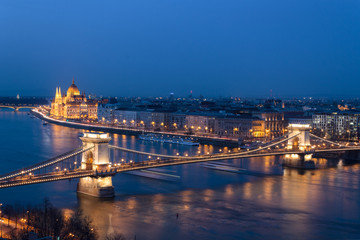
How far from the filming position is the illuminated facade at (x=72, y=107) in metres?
54.6

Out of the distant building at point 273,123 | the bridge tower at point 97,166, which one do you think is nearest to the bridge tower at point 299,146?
the bridge tower at point 97,166

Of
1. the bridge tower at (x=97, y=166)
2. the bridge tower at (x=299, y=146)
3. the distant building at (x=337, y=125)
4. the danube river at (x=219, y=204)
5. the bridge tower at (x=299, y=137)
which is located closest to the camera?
the danube river at (x=219, y=204)

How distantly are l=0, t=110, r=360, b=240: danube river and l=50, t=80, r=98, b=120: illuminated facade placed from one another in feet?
123

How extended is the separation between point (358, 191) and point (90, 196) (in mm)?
7662

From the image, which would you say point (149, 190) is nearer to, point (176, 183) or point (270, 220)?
point (176, 183)

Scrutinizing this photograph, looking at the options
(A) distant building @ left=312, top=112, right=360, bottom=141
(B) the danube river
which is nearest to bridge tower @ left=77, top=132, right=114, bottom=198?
(B) the danube river

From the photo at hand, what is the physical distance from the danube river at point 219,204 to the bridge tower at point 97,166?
0.85ft

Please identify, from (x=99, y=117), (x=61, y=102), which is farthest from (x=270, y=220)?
(x=61, y=102)

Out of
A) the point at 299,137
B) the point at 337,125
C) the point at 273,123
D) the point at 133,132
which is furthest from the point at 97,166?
the point at 337,125

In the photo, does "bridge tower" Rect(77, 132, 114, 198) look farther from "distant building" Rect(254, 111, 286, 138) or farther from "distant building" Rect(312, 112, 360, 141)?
"distant building" Rect(312, 112, 360, 141)

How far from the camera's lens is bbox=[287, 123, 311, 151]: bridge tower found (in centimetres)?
2012

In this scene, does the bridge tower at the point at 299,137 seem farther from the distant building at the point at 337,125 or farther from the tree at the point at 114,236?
the tree at the point at 114,236

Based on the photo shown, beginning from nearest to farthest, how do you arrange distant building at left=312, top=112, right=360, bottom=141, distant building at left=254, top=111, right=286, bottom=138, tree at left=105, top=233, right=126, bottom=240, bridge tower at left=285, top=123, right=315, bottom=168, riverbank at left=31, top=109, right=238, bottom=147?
tree at left=105, top=233, right=126, bottom=240 → bridge tower at left=285, top=123, right=315, bottom=168 → riverbank at left=31, top=109, right=238, bottom=147 → distant building at left=312, top=112, right=360, bottom=141 → distant building at left=254, top=111, right=286, bottom=138

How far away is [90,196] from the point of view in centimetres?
1255
